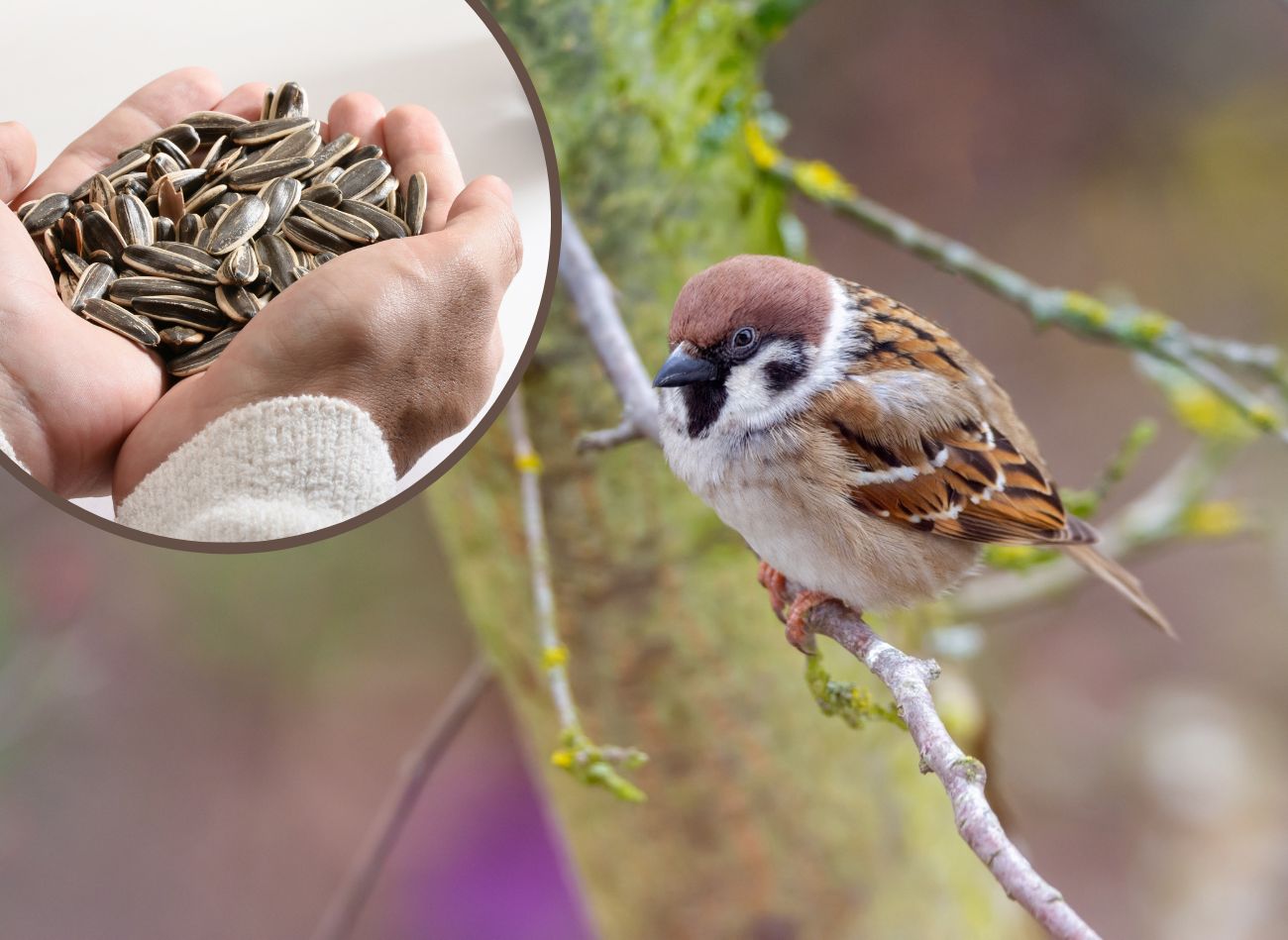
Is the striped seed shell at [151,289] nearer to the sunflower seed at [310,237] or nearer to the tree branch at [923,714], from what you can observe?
the sunflower seed at [310,237]

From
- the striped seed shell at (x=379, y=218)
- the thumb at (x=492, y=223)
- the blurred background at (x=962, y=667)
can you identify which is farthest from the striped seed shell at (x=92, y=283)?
the blurred background at (x=962, y=667)

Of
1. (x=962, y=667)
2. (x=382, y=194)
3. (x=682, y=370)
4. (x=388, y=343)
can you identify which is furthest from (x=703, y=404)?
(x=962, y=667)

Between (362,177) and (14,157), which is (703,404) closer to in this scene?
(362,177)

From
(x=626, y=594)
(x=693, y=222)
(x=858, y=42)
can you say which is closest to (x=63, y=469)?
(x=626, y=594)

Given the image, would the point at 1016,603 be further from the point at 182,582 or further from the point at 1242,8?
the point at 1242,8

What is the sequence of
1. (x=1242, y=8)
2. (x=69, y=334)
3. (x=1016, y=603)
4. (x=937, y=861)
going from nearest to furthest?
(x=69, y=334) → (x=937, y=861) → (x=1016, y=603) → (x=1242, y=8)

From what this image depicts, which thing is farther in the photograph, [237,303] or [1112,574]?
[1112,574]
